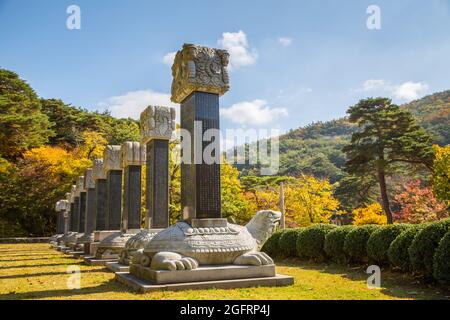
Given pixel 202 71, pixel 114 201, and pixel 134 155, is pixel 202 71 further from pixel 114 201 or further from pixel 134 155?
pixel 114 201

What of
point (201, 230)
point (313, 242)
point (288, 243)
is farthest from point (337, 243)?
point (201, 230)

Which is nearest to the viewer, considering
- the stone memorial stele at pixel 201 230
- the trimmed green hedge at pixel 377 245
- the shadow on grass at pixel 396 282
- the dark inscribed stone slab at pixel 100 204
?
the stone memorial stele at pixel 201 230

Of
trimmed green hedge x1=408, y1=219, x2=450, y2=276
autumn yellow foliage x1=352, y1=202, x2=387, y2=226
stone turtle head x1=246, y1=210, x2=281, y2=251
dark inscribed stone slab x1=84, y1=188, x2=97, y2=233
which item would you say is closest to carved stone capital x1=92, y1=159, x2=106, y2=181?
dark inscribed stone slab x1=84, y1=188, x2=97, y2=233

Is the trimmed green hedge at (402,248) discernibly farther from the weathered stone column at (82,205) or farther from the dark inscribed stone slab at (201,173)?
the weathered stone column at (82,205)

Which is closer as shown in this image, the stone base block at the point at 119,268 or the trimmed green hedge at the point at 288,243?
the stone base block at the point at 119,268

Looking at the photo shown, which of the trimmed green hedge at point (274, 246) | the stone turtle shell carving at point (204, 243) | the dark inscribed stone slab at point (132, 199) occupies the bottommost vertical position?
the trimmed green hedge at point (274, 246)

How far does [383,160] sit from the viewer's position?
2298 centimetres

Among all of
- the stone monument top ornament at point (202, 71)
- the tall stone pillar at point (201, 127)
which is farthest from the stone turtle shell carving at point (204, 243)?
the stone monument top ornament at point (202, 71)

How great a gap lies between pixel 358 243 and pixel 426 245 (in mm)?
2710

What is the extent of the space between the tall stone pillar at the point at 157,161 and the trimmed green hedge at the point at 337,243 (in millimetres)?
4279

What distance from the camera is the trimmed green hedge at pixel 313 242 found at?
427 inches

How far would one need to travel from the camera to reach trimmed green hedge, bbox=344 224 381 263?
9211mm

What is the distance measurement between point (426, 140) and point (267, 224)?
19086 mm

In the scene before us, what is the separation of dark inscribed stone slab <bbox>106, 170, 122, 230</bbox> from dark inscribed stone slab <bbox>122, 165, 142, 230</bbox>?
144 cm
